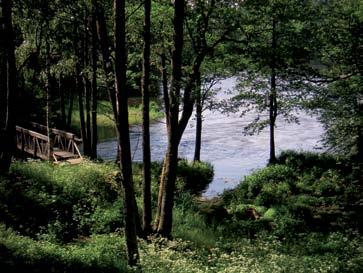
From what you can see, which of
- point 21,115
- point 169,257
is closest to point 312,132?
point 21,115

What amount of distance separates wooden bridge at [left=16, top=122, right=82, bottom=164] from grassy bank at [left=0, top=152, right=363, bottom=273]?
14.1 ft

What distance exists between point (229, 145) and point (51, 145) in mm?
16721

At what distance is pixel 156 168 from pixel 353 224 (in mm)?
10402

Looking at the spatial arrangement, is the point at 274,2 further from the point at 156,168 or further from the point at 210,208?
the point at 156,168

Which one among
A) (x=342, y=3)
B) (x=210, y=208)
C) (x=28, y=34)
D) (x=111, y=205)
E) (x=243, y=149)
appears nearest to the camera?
(x=111, y=205)

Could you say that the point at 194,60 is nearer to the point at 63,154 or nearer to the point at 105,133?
the point at 63,154

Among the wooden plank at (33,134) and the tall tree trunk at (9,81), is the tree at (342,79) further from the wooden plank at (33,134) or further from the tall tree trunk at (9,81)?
the wooden plank at (33,134)

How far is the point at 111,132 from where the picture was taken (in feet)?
143

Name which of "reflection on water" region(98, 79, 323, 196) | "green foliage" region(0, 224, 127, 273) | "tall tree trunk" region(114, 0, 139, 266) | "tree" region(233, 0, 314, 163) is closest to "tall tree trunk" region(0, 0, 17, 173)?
"green foliage" region(0, 224, 127, 273)

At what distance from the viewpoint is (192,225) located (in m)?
15.9

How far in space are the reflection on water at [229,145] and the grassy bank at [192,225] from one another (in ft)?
18.2

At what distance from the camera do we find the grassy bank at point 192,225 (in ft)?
33.4

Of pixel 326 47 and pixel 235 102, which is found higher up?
pixel 326 47

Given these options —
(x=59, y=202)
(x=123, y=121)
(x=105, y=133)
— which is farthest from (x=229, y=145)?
(x=123, y=121)
